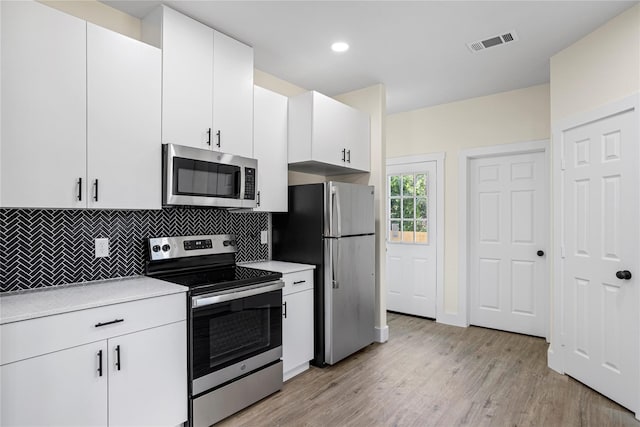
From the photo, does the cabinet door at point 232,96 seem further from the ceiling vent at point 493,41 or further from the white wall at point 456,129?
the white wall at point 456,129

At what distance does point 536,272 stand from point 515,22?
2576 millimetres

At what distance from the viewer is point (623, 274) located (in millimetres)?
2455

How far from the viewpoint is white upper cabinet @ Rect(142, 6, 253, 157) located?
7.74ft

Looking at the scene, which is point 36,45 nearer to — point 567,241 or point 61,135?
point 61,135

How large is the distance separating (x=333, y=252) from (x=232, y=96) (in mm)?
1469

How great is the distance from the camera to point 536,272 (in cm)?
394

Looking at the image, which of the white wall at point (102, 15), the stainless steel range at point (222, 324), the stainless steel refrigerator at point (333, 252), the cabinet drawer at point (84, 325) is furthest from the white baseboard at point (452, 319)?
the white wall at point (102, 15)

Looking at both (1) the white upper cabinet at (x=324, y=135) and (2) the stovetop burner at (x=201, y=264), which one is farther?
(1) the white upper cabinet at (x=324, y=135)

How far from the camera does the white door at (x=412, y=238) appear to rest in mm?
4574

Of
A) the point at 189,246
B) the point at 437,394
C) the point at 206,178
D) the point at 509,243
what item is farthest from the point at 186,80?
the point at 509,243

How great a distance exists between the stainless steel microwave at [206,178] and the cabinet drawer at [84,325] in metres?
0.65

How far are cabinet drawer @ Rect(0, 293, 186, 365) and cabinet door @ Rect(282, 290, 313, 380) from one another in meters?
0.94

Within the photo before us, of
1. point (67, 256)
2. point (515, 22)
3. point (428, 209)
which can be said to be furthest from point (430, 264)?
point (67, 256)

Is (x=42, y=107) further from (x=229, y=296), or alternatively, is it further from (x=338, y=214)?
(x=338, y=214)
